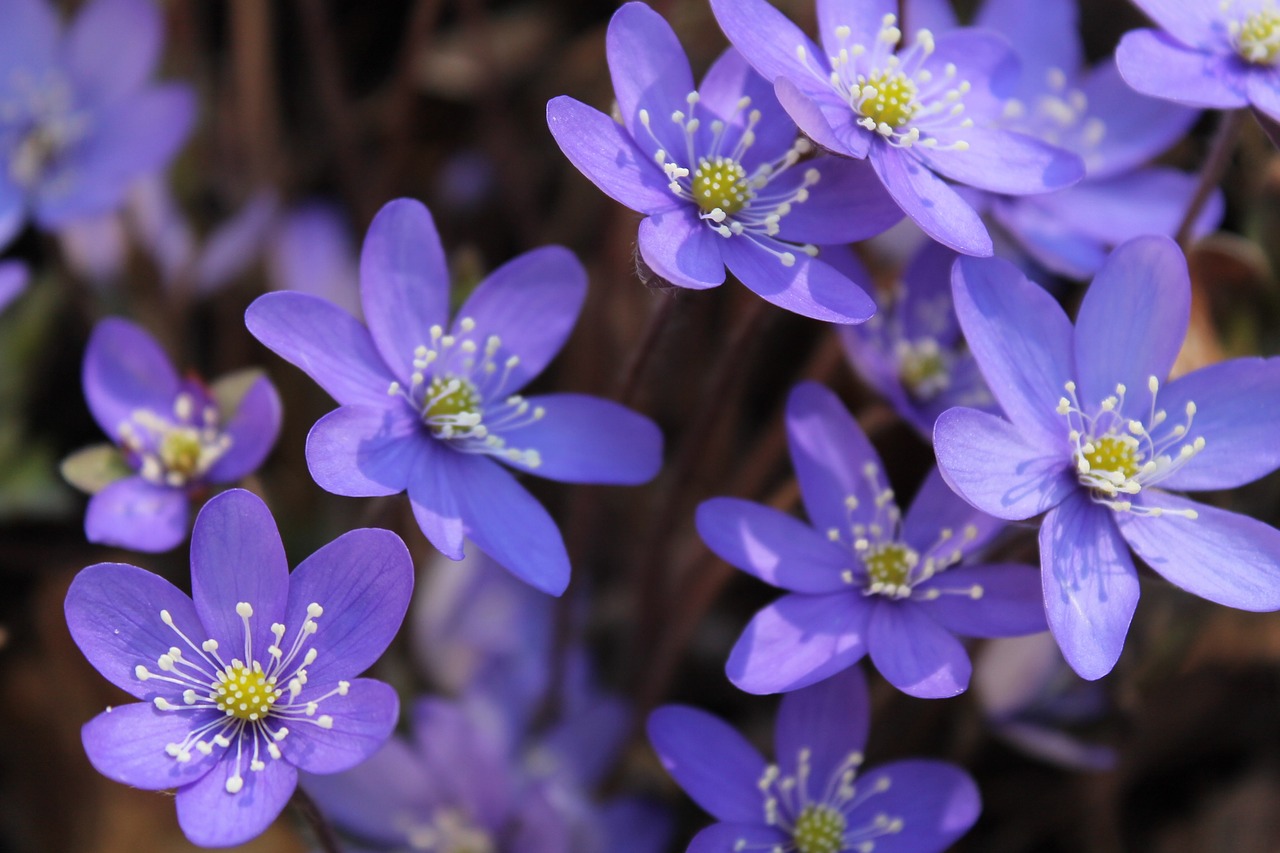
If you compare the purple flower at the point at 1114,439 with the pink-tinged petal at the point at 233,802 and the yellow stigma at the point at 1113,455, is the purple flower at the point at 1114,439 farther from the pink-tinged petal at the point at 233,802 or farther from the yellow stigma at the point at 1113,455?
the pink-tinged petal at the point at 233,802

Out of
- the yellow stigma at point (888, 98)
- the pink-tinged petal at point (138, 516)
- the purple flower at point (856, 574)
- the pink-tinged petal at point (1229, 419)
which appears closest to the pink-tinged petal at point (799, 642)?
the purple flower at point (856, 574)

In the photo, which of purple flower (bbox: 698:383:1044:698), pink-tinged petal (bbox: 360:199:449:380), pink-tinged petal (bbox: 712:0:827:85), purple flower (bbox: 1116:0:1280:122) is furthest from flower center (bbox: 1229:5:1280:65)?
pink-tinged petal (bbox: 360:199:449:380)

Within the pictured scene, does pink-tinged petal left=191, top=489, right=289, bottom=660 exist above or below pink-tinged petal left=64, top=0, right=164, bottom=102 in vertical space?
below

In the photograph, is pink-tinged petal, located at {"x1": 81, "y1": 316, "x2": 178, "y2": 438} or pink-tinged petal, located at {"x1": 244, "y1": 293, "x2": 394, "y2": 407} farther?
pink-tinged petal, located at {"x1": 81, "y1": 316, "x2": 178, "y2": 438}

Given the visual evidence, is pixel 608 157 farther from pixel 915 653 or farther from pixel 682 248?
pixel 915 653

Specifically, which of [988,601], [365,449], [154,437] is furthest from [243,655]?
[988,601]

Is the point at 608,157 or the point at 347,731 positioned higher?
the point at 608,157

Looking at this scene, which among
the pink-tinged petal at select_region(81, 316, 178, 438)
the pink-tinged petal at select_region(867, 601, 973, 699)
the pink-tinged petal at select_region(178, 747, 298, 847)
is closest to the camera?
the pink-tinged petal at select_region(178, 747, 298, 847)

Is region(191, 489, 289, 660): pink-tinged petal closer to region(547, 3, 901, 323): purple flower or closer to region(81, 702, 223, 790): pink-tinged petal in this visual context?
region(81, 702, 223, 790): pink-tinged petal
